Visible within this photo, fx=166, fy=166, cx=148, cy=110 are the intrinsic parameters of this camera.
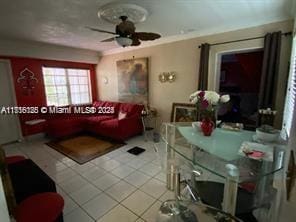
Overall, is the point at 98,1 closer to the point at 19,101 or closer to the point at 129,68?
the point at 129,68

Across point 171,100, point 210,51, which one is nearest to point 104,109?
point 171,100

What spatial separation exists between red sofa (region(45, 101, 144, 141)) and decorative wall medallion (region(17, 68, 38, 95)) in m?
0.84

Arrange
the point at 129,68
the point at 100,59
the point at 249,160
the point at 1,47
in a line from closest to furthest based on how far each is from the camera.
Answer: the point at 249,160 < the point at 1,47 < the point at 129,68 < the point at 100,59

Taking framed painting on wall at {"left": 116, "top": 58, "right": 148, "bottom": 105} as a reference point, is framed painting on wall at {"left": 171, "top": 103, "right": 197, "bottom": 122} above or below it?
below

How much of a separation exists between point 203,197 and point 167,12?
2.43 metres

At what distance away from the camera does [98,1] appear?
81.0 inches

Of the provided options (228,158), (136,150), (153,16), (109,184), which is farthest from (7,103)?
(228,158)

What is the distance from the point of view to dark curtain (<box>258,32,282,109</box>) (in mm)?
2629

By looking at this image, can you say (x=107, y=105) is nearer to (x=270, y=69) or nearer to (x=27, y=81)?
(x=27, y=81)

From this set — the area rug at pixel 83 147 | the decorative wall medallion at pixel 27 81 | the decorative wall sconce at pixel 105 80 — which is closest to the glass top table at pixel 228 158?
the area rug at pixel 83 147

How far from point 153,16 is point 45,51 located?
3.31m

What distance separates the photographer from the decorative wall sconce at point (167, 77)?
401 centimetres

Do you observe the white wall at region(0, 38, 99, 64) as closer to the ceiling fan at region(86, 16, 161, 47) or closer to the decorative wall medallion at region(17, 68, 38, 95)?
the decorative wall medallion at region(17, 68, 38, 95)

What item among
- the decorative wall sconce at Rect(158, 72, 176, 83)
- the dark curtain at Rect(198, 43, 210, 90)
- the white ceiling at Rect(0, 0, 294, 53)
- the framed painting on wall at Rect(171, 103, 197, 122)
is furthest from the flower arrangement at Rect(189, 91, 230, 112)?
the decorative wall sconce at Rect(158, 72, 176, 83)
